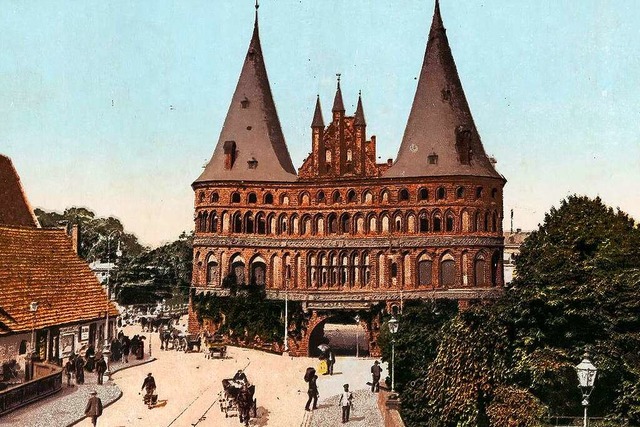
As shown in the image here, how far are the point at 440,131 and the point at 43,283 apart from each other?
103 ft

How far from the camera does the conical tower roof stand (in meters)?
59.0

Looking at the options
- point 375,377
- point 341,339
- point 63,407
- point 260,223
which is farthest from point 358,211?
point 63,407

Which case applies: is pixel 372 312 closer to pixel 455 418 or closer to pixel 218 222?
pixel 218 222

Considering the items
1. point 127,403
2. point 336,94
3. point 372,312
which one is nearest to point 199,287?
point 372,312

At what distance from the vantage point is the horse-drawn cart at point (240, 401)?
25750 mm

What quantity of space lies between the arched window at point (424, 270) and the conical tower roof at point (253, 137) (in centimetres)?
1183

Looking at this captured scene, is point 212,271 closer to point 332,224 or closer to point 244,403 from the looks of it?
point 332,224

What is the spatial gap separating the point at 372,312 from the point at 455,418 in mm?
28154

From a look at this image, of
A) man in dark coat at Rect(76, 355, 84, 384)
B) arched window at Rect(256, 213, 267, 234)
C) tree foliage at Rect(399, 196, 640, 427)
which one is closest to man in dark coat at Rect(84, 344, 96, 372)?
man in dark coat at Rect(76, 355, 84, 384)

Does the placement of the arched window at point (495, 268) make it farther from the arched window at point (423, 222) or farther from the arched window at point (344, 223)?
the arched window at point (344, 223)

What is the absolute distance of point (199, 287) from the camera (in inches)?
2307

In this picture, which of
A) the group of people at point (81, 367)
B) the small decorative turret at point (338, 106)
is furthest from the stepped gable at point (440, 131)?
the group of people at point (81, 367)

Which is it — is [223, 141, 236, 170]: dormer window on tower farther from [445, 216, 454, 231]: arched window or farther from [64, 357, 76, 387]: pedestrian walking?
[64, 357, 76, 387]: pedestrian walking

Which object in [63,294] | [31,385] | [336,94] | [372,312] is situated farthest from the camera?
[336,94]
